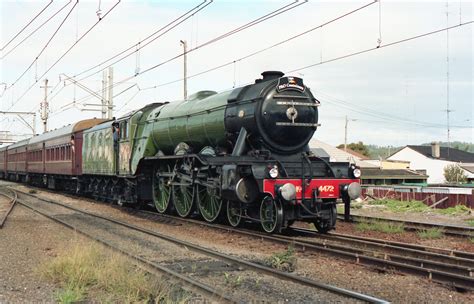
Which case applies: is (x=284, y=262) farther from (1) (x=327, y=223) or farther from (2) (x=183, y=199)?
(2) (x=183, y=199)

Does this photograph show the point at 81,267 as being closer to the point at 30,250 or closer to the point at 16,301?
the point at 16,301

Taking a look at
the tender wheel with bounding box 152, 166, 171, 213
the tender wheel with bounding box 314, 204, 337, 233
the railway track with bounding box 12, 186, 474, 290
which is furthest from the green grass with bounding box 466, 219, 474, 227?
the tender wheel with bounding box 152, 166, 171, 213

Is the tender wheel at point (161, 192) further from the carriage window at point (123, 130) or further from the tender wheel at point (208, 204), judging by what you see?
the carriage window at point (123, 130)

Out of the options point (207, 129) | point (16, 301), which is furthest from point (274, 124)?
point (16, 301)

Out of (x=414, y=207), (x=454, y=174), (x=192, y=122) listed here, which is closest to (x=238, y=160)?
(x=192, y=122)

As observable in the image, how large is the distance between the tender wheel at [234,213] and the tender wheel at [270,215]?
2.77ft

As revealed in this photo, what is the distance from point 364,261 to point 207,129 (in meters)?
6.56

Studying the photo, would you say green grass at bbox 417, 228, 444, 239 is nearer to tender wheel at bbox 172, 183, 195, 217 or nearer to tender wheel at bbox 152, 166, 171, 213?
tender wheel at bbox 172, 183, 195, 217

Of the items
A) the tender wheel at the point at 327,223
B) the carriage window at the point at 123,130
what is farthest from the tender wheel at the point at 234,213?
the carriage window at the point at 123,130

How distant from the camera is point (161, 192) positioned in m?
16.1

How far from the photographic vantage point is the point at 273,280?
6820mm

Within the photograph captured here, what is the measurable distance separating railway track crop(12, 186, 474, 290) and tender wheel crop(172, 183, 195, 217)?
240 centimetres

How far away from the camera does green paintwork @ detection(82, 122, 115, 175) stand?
19328 millimetres

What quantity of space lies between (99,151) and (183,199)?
7.17 metres
